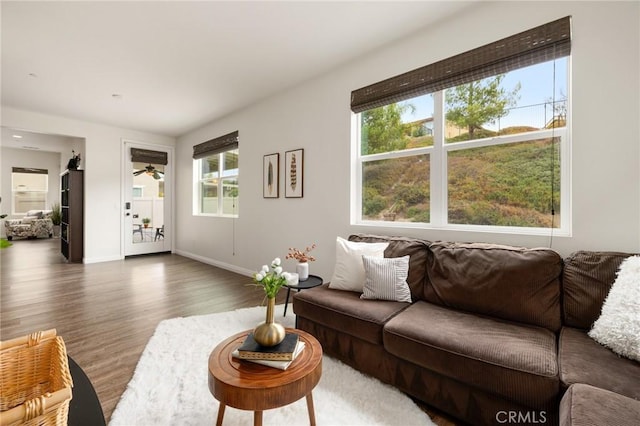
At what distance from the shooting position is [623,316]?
140cm

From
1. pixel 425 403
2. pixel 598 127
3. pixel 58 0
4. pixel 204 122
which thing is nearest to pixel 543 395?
pixel 425 403

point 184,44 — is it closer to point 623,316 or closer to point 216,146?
point 216,146

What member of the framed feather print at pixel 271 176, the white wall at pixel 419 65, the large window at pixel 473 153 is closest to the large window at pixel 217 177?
the white wall at pixel 419 65

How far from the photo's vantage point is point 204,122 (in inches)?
218

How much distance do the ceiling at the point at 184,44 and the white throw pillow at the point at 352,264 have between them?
1941 mm

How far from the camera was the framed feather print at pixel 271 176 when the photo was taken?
13.5 feet

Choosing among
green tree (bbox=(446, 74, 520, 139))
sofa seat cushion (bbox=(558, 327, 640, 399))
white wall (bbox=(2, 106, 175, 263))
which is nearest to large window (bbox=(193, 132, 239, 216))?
white wall (bbox=(2, 106, 175, 263))

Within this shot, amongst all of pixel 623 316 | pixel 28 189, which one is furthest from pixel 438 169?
pixel 28 189

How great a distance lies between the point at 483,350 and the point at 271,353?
104 cm

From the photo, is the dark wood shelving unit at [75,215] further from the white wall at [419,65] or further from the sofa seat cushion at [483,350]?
the sofa seat cushion at [483,350]

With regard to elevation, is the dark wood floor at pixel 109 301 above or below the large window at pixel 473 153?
below

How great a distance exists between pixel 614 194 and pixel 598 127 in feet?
1.44

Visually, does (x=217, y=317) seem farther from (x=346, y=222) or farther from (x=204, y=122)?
(x=204, y=122)

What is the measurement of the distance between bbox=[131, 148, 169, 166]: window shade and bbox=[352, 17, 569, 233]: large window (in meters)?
5.11
